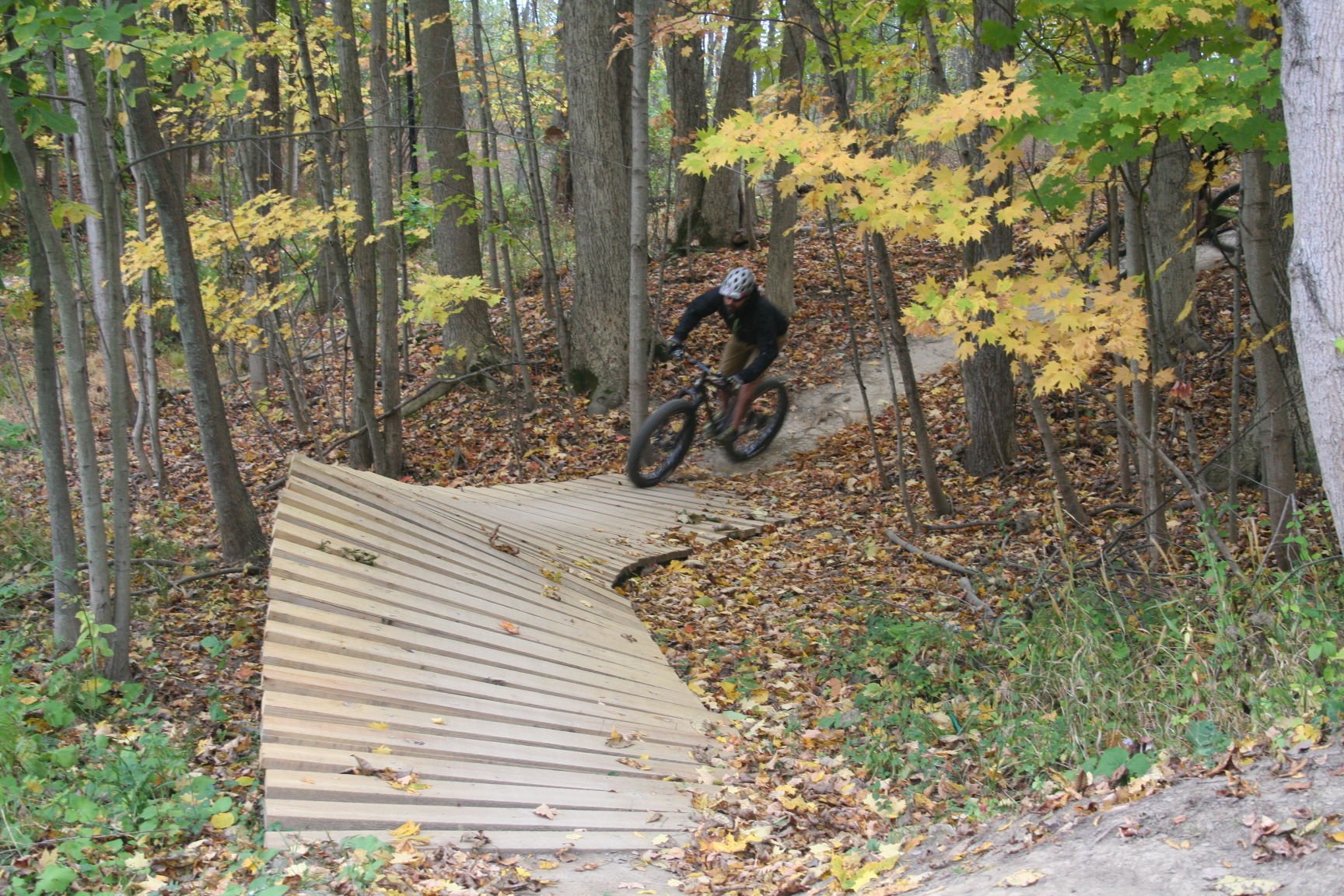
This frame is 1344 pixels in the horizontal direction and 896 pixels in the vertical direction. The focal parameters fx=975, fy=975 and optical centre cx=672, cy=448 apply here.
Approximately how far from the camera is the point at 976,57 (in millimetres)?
6520

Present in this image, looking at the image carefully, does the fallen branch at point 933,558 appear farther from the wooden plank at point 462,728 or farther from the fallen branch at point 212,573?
the fallen branch at point 212,573

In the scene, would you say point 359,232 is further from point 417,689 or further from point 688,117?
point 688,117

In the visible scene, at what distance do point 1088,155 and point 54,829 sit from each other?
555 centimetres

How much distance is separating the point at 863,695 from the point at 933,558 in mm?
2237

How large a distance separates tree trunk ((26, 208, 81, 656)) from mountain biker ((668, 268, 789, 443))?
4.38 meters

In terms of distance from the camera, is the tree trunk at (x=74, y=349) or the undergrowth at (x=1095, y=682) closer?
the undergrowth at (x=1095, y=682)

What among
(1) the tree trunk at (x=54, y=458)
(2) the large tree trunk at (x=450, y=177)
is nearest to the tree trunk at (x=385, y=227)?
(2) the large tree trunk at (x=450, y=177)

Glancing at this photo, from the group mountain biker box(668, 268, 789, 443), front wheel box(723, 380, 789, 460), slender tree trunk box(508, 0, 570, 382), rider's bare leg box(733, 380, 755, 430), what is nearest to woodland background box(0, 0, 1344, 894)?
slender tree trunk box(508, 0, 570, 382)

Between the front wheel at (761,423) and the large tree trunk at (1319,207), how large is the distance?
243 inches

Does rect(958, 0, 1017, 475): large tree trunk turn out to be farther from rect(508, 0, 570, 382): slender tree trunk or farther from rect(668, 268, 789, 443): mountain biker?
rect(508, 0, 570, 382): slender tree trunk

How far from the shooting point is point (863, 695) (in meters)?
5.18

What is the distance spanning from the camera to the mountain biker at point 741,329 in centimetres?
821

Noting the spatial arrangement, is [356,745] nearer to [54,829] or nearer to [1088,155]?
[54,829]

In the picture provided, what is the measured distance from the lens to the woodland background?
3.60 m
